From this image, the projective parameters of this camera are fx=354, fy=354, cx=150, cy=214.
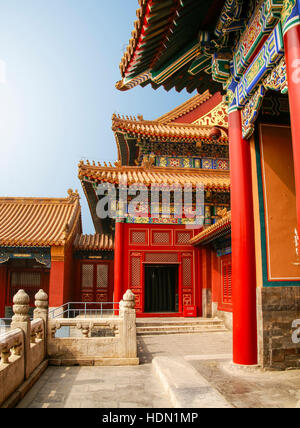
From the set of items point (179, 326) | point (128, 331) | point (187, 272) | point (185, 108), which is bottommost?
point (179, 326)

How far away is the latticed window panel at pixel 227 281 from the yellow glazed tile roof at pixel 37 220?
6.58 meters

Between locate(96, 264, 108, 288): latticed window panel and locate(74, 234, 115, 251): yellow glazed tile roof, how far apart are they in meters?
0.93

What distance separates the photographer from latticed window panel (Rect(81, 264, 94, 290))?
16.4 metres

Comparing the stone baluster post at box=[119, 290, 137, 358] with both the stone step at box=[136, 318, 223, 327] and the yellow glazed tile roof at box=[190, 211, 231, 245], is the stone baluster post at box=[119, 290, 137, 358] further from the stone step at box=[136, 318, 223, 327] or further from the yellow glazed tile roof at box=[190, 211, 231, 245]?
the stone step at box=[136, 318, 223, 327]

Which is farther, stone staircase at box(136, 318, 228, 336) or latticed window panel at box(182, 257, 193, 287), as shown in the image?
latticed window panel at box(182, 257, 193, 287)

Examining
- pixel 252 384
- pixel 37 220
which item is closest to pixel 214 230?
pixel 252 384

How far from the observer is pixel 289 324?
551 centimetres

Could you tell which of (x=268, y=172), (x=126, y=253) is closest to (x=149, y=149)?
(x=126, y=253)

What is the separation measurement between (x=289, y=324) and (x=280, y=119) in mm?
3407

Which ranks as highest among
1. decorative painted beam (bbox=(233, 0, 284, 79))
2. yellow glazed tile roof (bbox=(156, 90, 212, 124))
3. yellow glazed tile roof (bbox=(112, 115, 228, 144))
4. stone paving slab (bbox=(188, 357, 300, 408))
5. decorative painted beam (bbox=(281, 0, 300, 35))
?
yellow glazed tile roof (bbox=(156, 90, 212, 124))

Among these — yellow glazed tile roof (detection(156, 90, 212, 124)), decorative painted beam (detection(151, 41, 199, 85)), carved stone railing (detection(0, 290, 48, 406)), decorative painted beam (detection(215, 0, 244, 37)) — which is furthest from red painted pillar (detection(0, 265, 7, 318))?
decorative painted beam (detection(215, 0, 244, 37))

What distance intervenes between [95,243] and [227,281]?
23.1 feet

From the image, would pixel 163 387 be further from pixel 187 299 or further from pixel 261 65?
pixel 187 299

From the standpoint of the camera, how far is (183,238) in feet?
45.5
